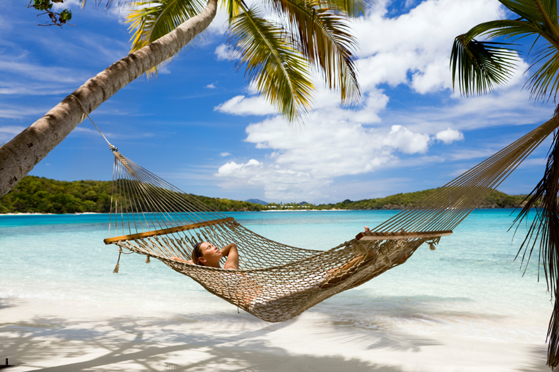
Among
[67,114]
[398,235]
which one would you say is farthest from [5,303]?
[398,235]

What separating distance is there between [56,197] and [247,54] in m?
19.8

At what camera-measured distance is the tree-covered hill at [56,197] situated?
60.2 ft

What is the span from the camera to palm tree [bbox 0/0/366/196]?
1.32 metres

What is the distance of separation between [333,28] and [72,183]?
19.7 m

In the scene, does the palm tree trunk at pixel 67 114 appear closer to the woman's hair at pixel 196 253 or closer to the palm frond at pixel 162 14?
the woman's hair at pixel 196 253

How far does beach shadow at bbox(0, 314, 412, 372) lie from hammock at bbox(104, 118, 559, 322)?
265 millimetres

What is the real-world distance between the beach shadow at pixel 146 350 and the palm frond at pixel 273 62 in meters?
2.65

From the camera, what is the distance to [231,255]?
2.54m

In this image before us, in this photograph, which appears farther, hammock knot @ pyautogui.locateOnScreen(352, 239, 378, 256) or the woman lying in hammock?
the woman lying in hammock

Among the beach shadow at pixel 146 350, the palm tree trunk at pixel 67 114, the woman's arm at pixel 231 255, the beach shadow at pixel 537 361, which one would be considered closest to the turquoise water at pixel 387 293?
the beach shadow at pixel 537 361

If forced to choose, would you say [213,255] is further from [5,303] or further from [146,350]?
[5,303]

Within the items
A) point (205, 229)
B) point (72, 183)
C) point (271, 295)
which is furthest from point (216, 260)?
point (72, 183)

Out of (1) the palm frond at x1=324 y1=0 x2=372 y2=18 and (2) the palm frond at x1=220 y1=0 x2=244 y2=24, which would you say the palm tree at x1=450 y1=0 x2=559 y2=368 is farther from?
(2) the palm frond at x1=220 y1=0 x2=244 y2=24

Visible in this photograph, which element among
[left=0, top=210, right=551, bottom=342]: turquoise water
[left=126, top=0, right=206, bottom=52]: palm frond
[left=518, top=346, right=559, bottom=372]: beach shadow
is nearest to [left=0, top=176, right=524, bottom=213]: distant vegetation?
[left=0, top=210, right=551, bottom=342]: turquoise water
